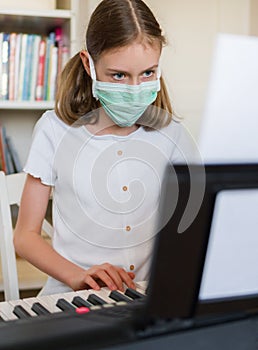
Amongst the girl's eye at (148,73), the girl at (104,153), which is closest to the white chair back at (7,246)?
the girl at (104,153)

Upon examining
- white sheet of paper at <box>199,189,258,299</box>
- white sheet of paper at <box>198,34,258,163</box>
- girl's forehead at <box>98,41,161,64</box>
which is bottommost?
white sheet of paper at <box>199,189,258,299</box>

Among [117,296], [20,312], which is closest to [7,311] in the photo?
[20,312]

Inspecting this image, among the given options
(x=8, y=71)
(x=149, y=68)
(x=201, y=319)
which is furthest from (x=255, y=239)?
(x=8, y=71)

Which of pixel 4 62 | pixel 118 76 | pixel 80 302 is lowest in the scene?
pixel 80 302

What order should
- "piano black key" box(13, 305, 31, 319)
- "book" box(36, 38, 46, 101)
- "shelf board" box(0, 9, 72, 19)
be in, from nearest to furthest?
1. "piano black key" box(13, 305, 31, 319)
2. "shelf board" box(0, 9, 72, 19)
3. "book" box(36, 38, 46, 101)

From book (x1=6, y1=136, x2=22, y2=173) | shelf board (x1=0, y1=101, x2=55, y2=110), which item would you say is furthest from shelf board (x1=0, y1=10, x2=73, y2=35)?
book (x1=6, y1=136, x2=22, y2=173)

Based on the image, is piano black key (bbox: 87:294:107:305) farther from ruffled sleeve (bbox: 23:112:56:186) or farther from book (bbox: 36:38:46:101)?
book (bbox: 36:38:46:101)

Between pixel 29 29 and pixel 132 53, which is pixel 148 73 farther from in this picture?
pixel 29 29

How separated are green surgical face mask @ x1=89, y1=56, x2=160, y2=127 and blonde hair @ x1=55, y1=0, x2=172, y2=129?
0.21 feet

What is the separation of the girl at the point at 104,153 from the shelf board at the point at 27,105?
82 cm

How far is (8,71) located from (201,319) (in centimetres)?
181

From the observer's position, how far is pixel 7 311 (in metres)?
0.75

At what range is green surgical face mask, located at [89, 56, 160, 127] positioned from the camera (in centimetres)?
114

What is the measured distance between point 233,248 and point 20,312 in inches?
13.1
